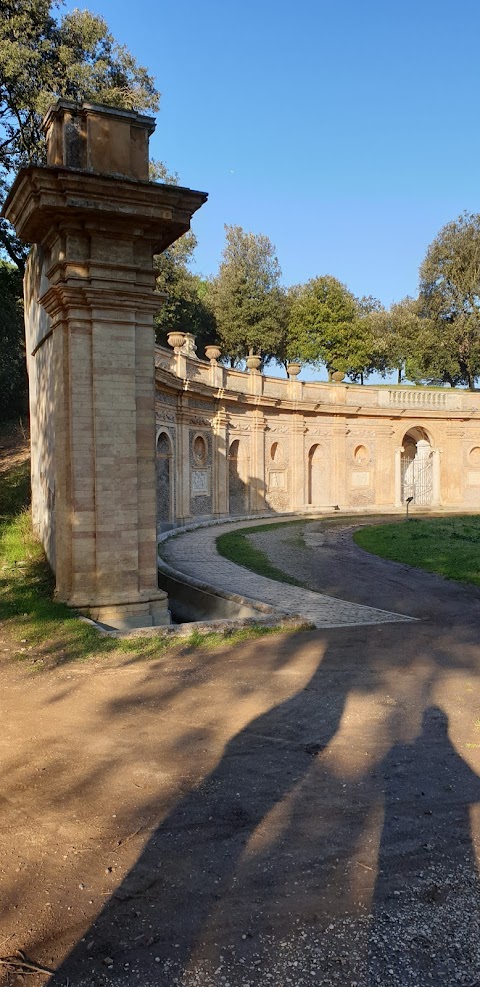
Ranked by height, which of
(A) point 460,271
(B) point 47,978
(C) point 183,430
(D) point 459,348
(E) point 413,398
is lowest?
(B) point 47,978

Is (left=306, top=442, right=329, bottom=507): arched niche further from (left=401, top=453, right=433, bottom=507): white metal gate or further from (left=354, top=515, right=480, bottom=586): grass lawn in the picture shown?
(left=354, top=515, right=480, bottom=586): grass lawn

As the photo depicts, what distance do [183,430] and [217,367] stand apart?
404 centimetres

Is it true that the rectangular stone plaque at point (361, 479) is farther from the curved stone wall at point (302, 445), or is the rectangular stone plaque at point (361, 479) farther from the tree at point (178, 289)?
the tree at point (178, 289)

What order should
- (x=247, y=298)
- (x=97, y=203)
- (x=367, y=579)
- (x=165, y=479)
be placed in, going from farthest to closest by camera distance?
1. (x=247, y=298)
2. (x=165, y=479)
3. (x=367, y=579)
4. (x=97, y=203)

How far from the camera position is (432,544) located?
1800 centimetres

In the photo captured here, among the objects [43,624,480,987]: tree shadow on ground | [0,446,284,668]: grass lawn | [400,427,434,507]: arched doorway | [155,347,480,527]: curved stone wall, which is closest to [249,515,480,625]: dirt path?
[0,446,284,668]: grass lawn

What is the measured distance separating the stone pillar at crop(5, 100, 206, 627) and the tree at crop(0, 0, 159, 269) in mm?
13637

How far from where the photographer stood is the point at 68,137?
905cm

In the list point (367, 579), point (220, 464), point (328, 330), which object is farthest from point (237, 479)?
point (328, 330)

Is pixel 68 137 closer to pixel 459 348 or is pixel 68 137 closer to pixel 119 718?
pixel 119 718

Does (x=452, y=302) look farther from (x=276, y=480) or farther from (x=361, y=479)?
(x=276, y=480)

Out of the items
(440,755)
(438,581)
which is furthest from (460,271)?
(440,755)

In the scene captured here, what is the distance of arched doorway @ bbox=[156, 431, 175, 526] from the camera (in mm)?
22384

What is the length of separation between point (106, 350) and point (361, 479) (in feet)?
85.0
